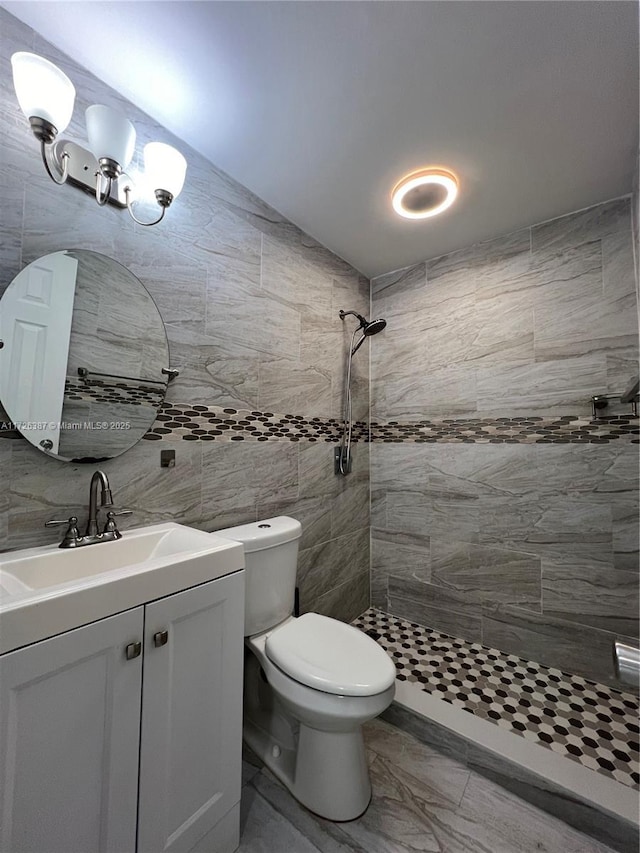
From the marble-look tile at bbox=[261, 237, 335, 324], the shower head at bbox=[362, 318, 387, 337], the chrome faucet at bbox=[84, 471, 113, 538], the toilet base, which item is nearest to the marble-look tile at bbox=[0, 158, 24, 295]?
the chrome faucet at bbox=[84, 471, 113, 538]

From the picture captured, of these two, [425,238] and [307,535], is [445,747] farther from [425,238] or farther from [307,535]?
[425,238]

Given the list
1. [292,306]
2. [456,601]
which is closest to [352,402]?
[292,306]

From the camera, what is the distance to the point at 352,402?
7.24ft

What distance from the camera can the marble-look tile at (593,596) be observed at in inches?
61.3

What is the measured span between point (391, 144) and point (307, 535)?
70.1 inches

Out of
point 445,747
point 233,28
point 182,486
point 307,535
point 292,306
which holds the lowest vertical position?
point 445,747

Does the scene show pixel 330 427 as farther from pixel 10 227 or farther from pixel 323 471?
pixel 10 227

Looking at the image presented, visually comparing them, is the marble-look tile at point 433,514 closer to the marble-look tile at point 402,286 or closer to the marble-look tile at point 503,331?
the marble-look tile at point 503,331

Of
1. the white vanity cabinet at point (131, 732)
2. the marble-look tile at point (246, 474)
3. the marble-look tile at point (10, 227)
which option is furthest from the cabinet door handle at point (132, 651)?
the marble-look tile at point (10, 227)

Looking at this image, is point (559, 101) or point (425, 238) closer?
point (559, 101)

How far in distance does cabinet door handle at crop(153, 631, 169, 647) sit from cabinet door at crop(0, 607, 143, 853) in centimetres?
4

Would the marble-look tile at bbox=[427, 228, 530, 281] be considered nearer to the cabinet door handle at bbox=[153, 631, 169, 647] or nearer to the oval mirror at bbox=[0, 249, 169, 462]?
the oval mirror at bbox=[0, 249, 169, 462]

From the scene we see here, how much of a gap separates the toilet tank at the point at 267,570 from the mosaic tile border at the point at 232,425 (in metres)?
→ 0.40

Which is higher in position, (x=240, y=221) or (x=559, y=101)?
(x=559, y=101)
